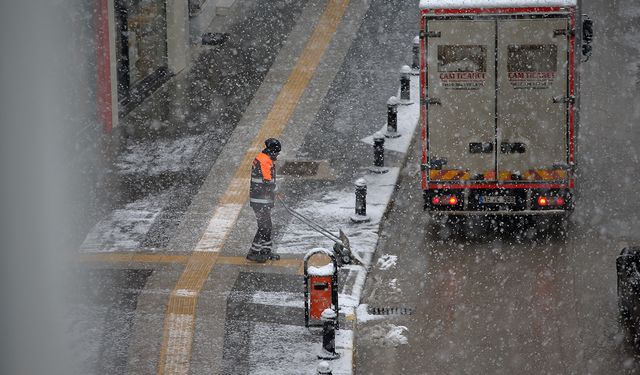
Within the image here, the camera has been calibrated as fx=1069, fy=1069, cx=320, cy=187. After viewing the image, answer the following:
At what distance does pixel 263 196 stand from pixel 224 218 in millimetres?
1902

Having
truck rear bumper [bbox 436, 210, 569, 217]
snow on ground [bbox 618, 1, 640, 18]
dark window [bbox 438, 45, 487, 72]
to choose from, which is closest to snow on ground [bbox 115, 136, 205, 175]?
truck rear bumper [bbox 436, 210, 569, 217]

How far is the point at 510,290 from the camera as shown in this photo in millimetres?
13492

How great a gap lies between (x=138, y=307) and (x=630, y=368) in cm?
578

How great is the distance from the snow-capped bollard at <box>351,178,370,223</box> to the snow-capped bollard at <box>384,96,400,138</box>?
3.81 meters

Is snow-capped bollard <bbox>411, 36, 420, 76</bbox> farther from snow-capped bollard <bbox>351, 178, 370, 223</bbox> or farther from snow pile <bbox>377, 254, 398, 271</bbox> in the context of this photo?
snow pile <bbox>377, 254, 398, 271</bbox>

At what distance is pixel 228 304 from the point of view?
42.9 ft

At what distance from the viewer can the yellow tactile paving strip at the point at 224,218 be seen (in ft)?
39.2

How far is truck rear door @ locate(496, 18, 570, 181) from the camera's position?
14.5m

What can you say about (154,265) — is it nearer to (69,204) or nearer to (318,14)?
(69,204)

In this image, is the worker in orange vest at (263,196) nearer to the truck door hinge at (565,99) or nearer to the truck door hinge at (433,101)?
the truck door hinge at (433,101)

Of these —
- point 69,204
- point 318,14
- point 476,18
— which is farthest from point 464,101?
point 318,14

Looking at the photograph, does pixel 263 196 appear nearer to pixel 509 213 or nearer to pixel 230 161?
pixel 509 213

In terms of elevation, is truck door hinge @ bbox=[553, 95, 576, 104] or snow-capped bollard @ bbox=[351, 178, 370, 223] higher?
truck door hinge @ bbox=[553, 95, 576, 104]

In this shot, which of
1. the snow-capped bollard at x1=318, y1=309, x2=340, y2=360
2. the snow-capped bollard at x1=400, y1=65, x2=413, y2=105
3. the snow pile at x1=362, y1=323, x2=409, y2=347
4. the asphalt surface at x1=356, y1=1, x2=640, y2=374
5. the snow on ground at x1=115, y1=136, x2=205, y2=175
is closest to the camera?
the snow-capped bollard at x1=318, y1=309, x2=340, y2=360
